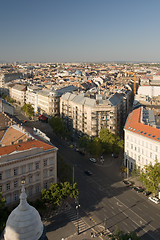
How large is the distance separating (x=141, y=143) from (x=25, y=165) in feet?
109

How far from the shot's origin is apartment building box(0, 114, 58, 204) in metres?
45.8

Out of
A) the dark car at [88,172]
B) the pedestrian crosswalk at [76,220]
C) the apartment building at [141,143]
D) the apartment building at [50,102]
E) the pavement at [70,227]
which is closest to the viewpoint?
the pavement at [70,227]

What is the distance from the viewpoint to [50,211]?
50188mm

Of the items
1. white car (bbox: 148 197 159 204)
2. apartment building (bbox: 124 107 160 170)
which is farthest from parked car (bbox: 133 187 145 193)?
apartment building (bbox: 124 107 160 170)

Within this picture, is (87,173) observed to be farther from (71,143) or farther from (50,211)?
(71,143)

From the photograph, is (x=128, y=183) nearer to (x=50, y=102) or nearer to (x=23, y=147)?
(x=23, y=147)

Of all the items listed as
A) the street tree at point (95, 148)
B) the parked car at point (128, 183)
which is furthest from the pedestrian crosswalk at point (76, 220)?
the street tree at point (95, 148)

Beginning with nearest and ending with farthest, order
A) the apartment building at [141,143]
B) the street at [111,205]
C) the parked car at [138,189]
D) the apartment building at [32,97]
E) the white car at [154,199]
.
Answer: the street at [111,205] < the white car at [154,199] < the parked car at [138,189] < the apartment building at [141,143] < the apartment building at [32,97]

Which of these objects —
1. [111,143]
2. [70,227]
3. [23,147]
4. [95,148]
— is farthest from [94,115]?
[70,227]

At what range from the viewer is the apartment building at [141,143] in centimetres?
6062

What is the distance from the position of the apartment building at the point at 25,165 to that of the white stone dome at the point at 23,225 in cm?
2819

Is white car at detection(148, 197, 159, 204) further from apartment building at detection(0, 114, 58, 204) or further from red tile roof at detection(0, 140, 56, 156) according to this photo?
red tile roof at detection(0, 140, 56, 156)

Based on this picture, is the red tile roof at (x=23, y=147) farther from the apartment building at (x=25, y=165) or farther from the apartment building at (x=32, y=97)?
the apartment building at (x=32, y=97)

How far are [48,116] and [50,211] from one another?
73.6 meters
